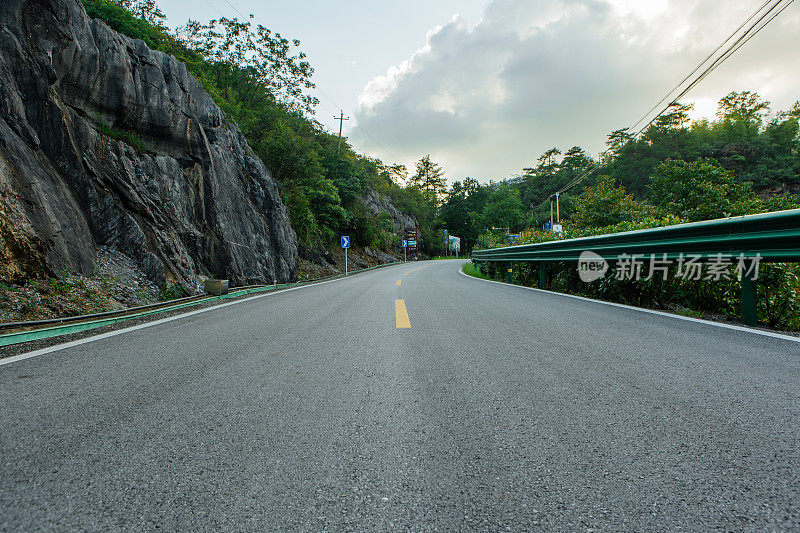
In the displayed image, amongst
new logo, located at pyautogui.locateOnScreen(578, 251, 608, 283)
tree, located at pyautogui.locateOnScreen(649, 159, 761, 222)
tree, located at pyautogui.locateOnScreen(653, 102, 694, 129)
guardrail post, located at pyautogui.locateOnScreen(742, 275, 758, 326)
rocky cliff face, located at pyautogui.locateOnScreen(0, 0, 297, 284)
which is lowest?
guardrail post, located at pyautogui.locateOnScreen(742, 275, 758, 326)

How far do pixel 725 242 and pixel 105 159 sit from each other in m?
12.0

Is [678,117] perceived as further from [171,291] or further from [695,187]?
[171,291]

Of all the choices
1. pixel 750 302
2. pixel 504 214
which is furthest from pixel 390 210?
pixel 750 302

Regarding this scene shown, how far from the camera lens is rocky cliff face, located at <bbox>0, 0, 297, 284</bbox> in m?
6.28

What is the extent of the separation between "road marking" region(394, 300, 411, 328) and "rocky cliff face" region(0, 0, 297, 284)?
5.94 m

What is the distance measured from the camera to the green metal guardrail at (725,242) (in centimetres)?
329

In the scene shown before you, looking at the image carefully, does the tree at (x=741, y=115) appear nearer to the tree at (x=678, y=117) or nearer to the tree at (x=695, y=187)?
the tree at (x=678, y=117)

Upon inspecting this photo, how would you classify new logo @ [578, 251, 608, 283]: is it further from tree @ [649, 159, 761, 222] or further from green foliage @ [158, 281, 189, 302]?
tree @ [649, 159, 761, 222]

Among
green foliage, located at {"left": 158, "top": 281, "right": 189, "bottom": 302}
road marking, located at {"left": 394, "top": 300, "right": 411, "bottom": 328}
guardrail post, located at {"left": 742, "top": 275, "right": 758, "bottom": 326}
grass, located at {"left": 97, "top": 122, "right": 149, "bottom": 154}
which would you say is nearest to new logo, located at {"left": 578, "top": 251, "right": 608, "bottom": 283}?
guardrail post, located at {"left": 742, "top": 275, "right": 758, "bottom": 326}

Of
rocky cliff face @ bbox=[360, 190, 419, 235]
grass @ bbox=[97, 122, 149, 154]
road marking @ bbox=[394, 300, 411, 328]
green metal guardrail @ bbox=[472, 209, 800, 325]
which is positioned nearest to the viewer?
green metal guardrail @ bbox=[472, 209, 800, 325]

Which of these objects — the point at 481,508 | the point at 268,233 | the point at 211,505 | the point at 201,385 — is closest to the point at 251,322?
the point at 201,385

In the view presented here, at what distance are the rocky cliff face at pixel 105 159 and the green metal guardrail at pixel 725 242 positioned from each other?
9.48 meters

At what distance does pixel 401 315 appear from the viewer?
16.0ft

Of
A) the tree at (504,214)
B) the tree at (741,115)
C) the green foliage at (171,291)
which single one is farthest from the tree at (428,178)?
the green foliage at (171,291)
